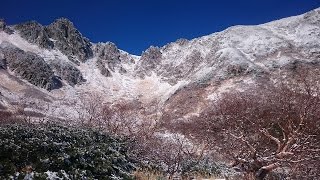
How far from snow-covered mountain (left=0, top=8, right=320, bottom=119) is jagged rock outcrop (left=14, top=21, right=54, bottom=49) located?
0.27 m

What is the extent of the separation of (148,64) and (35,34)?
1285 inches

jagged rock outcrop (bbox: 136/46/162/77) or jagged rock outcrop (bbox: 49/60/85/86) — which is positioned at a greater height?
jagged rock outcrop (bbox: 136/46/162/77)

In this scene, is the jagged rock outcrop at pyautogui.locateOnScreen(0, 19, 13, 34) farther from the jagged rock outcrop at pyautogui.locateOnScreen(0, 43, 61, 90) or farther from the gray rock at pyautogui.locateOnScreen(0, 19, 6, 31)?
the jagged rock outcrop at pyautogui.locateOnScreen(0, 43, 61, 90)

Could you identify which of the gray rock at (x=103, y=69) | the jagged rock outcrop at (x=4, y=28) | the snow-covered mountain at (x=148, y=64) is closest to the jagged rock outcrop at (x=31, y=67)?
the snow-covered mountain at (x=148, y=64)

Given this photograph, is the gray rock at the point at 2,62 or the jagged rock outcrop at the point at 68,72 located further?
the jagged rock outcrop at the point at 68,72

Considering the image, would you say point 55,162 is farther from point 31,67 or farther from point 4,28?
point 4,28

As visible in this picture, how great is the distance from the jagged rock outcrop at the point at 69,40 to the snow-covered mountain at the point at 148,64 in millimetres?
274

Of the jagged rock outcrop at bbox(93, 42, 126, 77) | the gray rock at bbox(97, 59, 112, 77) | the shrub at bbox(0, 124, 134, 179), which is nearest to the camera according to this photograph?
the shrub at bbox(0, 124, 134, 179)

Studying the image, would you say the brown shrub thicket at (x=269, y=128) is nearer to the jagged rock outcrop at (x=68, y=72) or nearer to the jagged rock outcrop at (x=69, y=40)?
the jagged rock outcrop at (x=68, y=72)

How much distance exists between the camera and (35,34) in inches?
3863

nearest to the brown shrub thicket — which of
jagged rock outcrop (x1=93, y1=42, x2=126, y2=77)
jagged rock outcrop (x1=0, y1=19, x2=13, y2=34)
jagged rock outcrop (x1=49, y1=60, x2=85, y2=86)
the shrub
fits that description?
the shrub

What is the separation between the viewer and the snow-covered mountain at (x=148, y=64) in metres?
67.4

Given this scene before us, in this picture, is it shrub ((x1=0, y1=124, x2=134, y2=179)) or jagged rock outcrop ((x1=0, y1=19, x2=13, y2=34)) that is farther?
jagged rock outcrop ((x1=0, y1=19, x2=13, y2=34))

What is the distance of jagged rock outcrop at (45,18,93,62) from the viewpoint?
101875mm
